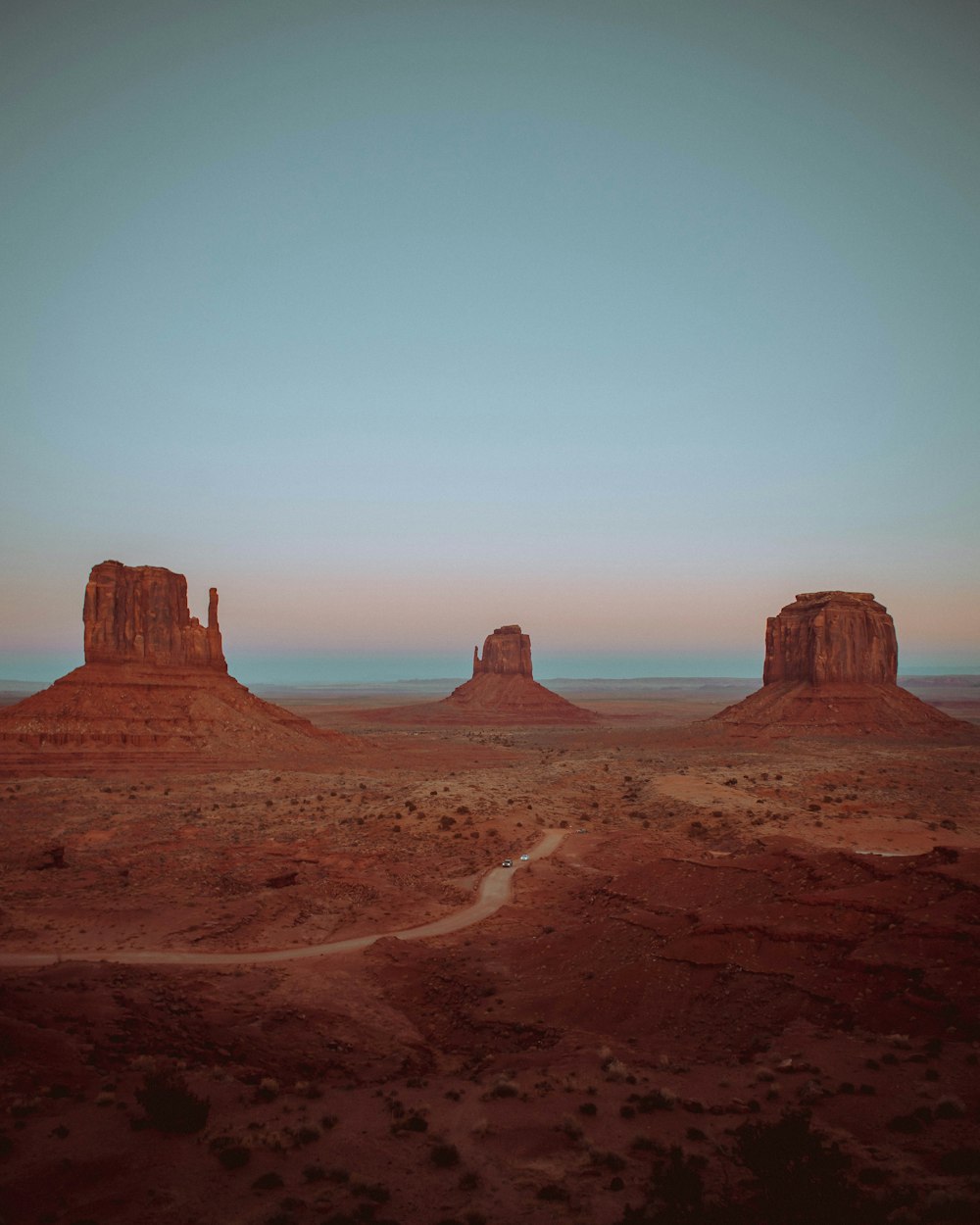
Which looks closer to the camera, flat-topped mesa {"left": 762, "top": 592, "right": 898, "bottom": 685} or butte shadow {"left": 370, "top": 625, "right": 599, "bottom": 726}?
flat-topped mesa {"left": 762, "top": 592, "right": 898, "bottom": 685}

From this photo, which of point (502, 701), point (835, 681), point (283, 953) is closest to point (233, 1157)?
point (283, 953)

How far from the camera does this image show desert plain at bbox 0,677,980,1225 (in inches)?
389

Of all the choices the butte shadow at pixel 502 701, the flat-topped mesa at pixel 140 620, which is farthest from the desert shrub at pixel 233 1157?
the butte shadow at pixel 502 701

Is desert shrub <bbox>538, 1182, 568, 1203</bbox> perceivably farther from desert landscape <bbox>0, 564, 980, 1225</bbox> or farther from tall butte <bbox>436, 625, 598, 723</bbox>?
tall butte <bbox>436, 625, 598, 723</bbox>

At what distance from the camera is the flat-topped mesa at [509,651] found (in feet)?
464

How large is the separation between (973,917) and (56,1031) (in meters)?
21.1

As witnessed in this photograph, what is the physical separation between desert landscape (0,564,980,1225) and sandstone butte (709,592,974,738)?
36564 mm

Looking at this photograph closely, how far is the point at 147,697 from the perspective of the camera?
213 feet

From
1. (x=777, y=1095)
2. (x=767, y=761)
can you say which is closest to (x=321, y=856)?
(x=777, y=1095)

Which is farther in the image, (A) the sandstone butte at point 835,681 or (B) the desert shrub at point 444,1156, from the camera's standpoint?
(A) the sandstone butte at point 835,681

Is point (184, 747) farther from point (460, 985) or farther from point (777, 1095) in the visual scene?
point (777, 1095)

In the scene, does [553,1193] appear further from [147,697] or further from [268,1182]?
[147,697]

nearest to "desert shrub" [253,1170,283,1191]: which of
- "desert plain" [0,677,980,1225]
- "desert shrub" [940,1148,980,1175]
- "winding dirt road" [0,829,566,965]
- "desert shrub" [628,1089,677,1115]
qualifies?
"desert plain" [0,677,980,1225]

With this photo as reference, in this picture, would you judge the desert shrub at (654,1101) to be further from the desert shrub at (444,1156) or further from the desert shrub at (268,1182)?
the desert shrub at (268,1182)
